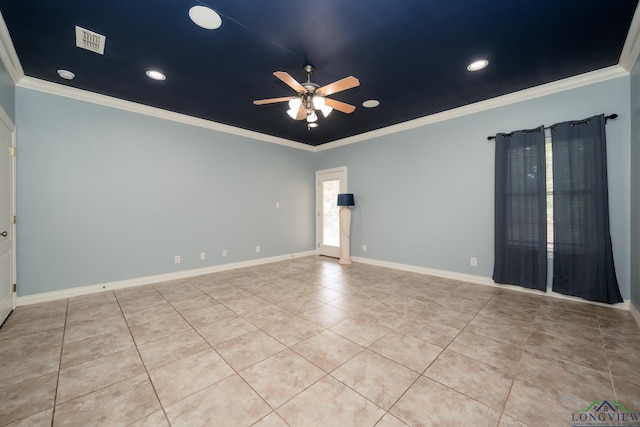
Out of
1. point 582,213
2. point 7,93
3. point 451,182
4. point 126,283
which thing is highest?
point 7,93

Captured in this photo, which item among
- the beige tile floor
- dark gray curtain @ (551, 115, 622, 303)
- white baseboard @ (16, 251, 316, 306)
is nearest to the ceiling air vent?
the beige tile floor

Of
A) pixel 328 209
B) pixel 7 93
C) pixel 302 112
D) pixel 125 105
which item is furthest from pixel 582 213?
pixel 7 93

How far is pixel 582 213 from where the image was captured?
3051 mm

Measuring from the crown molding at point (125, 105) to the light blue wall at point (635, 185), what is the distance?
17.4 ft

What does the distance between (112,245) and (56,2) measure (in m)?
2.90

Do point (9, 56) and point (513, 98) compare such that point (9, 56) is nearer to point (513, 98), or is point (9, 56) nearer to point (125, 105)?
point (125, 105)

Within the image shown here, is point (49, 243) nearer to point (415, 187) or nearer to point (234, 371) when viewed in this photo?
point (234, 371)

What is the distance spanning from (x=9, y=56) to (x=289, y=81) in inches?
119

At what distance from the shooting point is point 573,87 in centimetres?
316

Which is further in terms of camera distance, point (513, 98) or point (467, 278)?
point (467, 278)

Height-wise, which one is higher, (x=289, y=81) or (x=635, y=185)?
(x=289, y=81)

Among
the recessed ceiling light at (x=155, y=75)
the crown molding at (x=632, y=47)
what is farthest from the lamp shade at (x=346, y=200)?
the crown molding at (x=632, y=47)

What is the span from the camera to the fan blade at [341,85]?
2.26 meters

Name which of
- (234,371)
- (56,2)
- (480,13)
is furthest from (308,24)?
(234,371)
